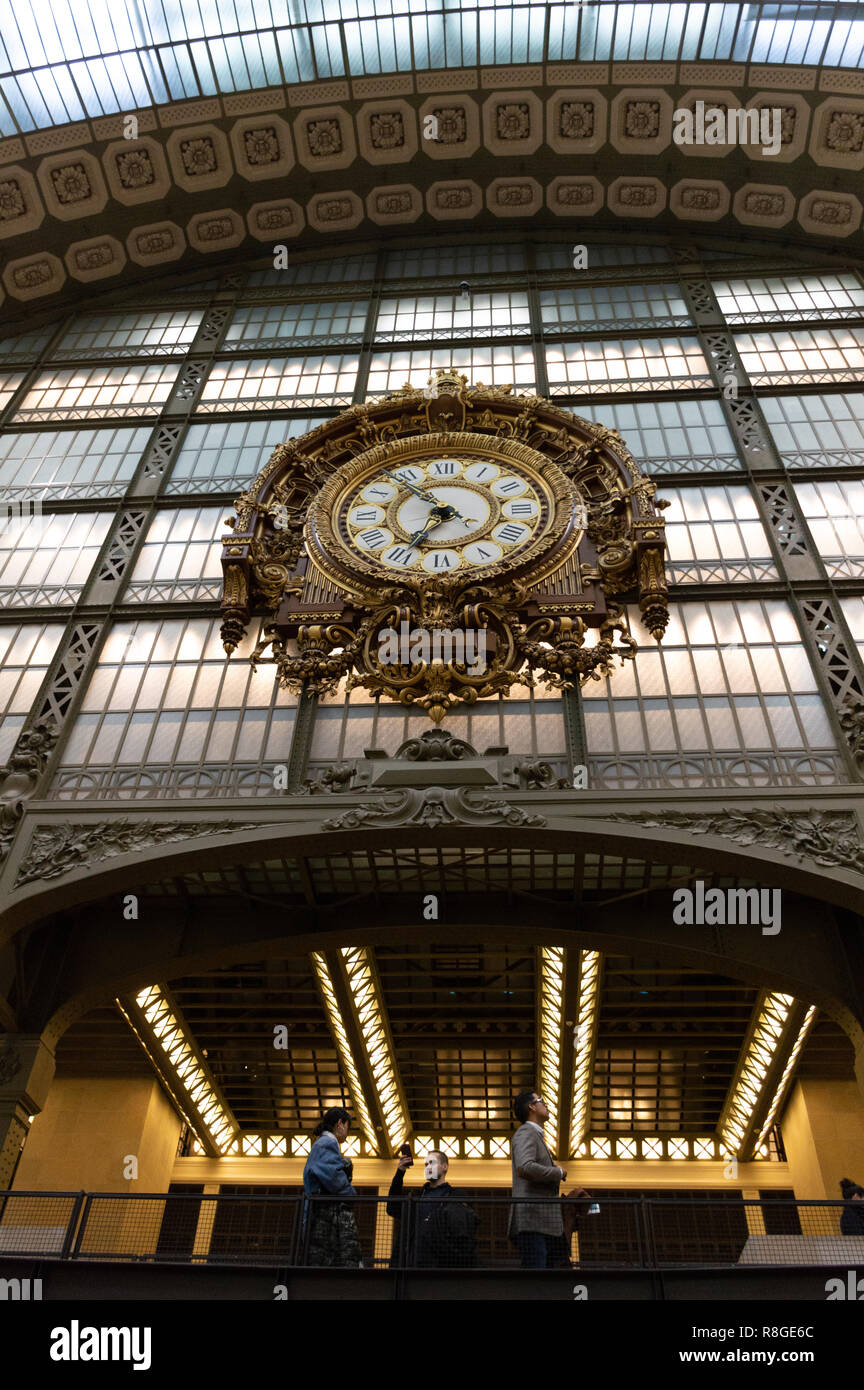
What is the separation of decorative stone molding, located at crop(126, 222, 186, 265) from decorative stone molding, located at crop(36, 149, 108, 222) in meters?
1.16

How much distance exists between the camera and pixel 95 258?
27.4 m

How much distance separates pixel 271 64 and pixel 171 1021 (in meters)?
23.7

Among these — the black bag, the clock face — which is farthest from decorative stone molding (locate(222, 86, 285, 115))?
the black bag

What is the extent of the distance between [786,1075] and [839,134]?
22692mm

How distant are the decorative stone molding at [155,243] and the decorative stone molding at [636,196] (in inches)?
475

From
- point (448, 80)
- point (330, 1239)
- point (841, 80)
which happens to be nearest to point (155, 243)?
point (448, 80)

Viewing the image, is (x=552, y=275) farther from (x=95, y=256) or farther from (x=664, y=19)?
(x=95, y=256)

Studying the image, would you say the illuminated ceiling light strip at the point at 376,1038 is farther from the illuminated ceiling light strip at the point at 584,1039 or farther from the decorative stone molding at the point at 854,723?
the decorative stone molding at the point at 854,723

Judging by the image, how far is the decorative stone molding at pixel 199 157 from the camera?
87.1ft

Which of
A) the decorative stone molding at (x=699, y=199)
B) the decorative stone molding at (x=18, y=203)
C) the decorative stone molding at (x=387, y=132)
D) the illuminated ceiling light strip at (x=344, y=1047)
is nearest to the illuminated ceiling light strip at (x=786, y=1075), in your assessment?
the illuminated ceiling light strip at (x=344, y=1047)

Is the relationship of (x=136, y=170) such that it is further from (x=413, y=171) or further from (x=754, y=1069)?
(x=754, y=1069)

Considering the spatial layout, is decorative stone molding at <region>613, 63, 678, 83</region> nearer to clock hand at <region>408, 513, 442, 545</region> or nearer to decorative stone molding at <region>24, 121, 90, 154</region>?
decorative stone molding at <region>24, 121, 90, 154</region>

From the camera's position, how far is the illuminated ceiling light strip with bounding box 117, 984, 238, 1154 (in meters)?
19.0
